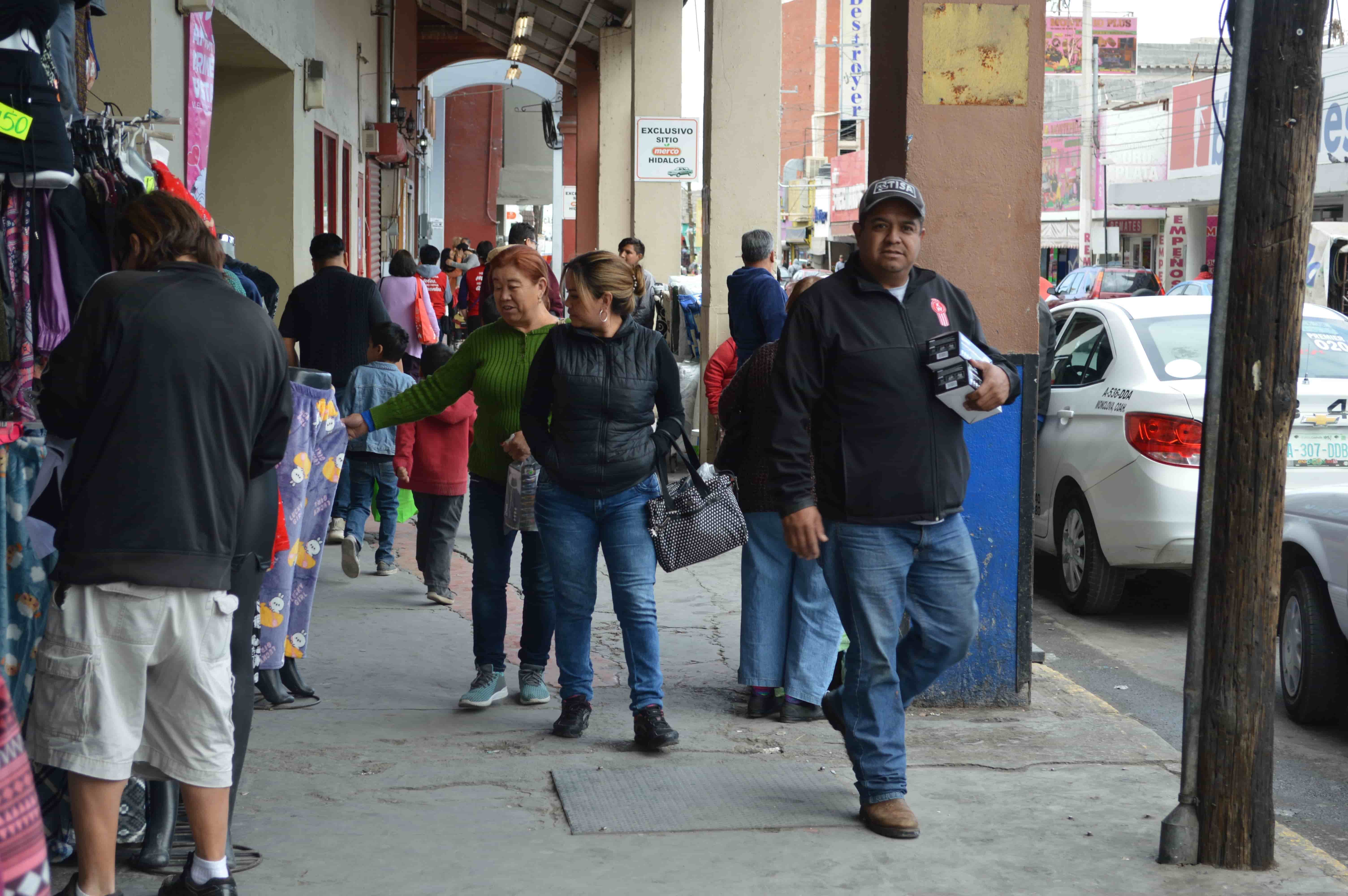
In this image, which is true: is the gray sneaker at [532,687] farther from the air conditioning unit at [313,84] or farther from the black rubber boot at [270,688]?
the air conditioning unit at [313,84]

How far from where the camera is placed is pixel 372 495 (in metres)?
9.19

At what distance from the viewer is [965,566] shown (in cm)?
457

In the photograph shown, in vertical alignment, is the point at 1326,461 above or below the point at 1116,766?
above

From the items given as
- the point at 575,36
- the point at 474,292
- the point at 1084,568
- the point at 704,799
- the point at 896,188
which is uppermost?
the point at 575,36

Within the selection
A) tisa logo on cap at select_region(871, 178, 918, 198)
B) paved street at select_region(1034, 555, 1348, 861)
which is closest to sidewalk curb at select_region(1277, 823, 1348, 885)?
paved street at select_region(1034, 555, 1348, 861)

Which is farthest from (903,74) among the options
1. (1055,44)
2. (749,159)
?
(1055,44)

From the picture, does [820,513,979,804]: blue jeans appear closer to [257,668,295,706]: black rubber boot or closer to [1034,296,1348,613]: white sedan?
[257,668,295,706]: black rubber boot

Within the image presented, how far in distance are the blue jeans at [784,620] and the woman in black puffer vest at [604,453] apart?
56 cm

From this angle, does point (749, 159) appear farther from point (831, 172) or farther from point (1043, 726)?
point (831, 172)

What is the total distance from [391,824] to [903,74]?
357 cm

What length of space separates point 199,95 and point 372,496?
8.59 ft

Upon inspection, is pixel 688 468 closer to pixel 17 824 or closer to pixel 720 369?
pixel 720 369

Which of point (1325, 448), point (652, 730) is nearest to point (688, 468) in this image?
point (652, 730)

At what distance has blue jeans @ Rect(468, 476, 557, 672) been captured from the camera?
5957mm
